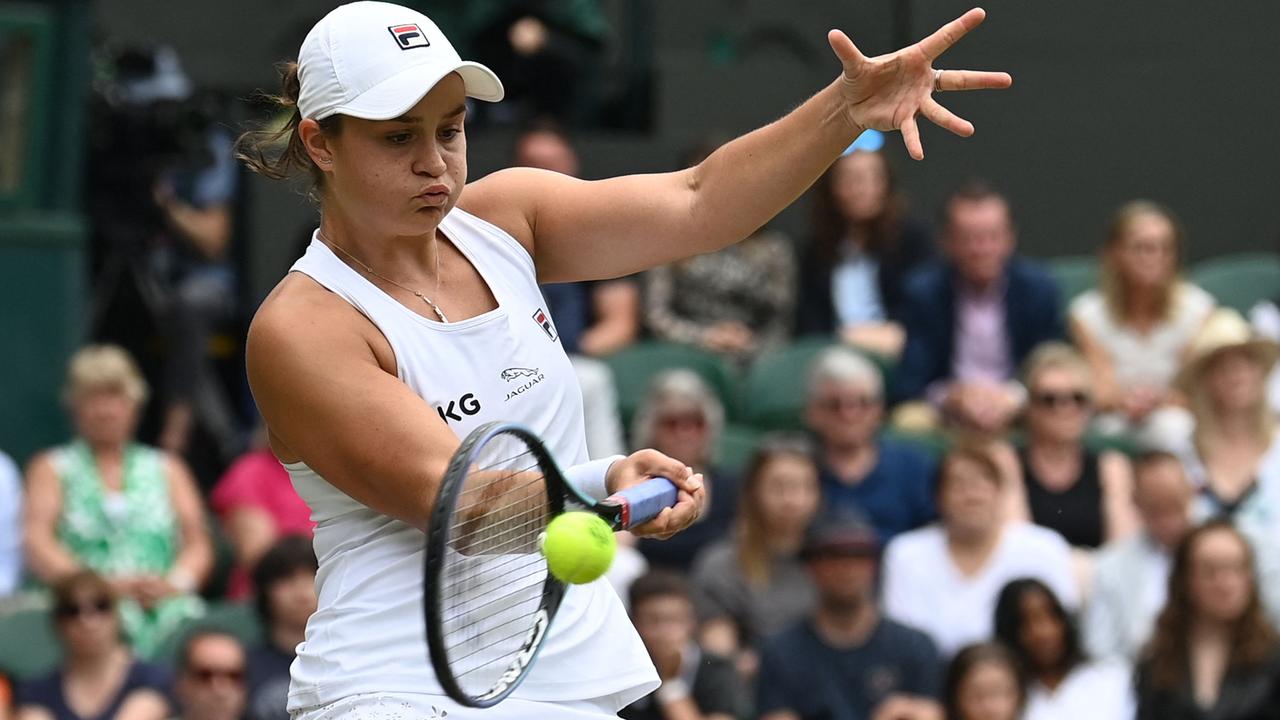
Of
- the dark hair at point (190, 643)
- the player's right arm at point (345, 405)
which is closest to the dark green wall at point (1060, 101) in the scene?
the dark hair at point (190, 643)

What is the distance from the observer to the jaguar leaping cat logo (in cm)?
315

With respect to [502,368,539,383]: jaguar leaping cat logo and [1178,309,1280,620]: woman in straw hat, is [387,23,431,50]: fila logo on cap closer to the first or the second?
[502,368,539,383]: jaguar leaping cat logo

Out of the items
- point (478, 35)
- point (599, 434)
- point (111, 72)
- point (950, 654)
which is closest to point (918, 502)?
point (950, 654)

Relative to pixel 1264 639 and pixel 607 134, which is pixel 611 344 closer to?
pixel 607 134

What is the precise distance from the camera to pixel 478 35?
27.8 feet

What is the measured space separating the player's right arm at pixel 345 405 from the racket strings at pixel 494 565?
9 cm

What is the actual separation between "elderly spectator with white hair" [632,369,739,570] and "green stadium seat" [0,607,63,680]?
6.48 ft

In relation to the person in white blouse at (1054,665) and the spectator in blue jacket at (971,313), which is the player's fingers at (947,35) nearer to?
the person in white blouse at (1054,665)

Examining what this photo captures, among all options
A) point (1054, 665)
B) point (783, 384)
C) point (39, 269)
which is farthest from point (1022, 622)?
point (39, 269)

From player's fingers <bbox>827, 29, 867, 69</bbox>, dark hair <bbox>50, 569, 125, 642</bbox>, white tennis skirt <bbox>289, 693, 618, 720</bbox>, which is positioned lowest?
dark hair <bbox>50, 569, 125, 642</bbox>

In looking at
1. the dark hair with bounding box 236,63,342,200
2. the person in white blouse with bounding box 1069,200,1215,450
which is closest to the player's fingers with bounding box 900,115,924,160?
the dark hair with bounding box 236,63,342,200

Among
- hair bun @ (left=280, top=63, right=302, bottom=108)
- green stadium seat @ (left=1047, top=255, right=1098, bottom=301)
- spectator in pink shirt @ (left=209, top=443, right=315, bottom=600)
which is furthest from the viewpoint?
green stadium seat @ (left=1047, top=255, right=1098, bottom=301)

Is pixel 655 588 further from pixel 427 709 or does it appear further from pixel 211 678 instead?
pixel 427 709

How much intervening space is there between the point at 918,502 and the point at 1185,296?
1366 millimetres
